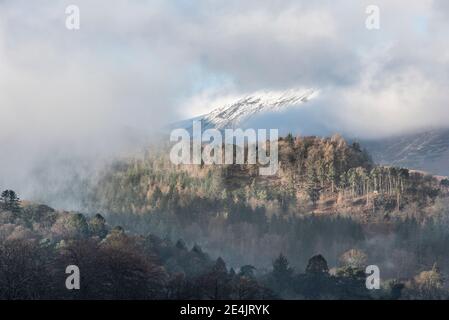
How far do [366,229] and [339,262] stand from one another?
32.3 meters

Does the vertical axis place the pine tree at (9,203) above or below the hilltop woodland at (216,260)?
above

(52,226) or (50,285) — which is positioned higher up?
(52,226)

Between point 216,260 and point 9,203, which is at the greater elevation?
point 9,203

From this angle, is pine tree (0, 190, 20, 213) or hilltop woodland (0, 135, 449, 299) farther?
pine tree (0, 190, 20, 213)

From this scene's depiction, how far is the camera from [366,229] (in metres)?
199

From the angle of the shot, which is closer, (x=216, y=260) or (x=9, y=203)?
(x=216, y=260)

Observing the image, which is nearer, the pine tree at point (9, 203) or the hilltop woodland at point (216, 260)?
the hilltop woodland at point (216, 260)

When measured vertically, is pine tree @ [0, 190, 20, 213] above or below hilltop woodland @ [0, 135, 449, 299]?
above
